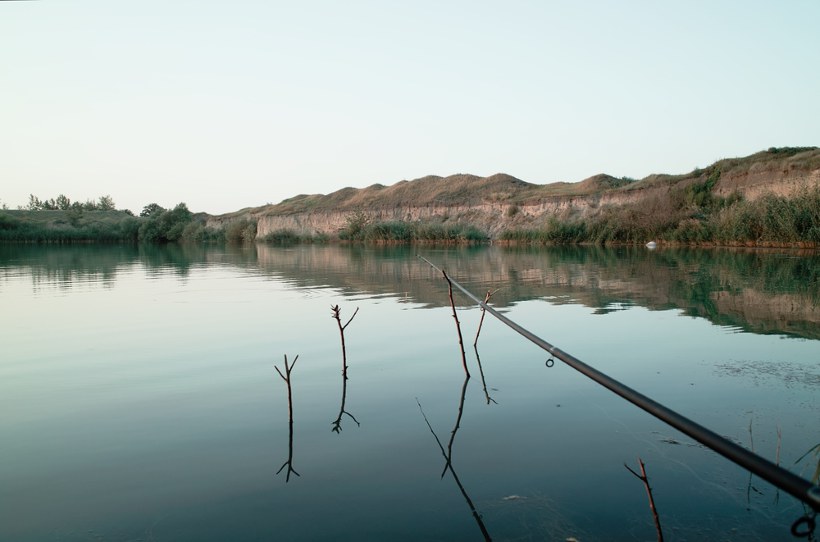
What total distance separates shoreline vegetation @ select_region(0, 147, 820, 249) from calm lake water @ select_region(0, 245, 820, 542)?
15499 millimetres

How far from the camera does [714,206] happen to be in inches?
1164

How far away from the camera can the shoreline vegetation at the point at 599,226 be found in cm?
2364

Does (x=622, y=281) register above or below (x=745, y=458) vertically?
below

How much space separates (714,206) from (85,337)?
92.4 ft

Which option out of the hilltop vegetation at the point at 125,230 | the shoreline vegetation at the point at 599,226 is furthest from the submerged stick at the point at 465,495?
the hilltop vegetation at the point at 125,230

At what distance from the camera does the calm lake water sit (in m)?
3.21

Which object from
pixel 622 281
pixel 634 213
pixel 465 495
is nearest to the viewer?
pixel 465 495

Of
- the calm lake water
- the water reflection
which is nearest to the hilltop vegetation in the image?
the water reflection

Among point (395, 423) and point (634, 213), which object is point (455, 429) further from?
point (634, 213)

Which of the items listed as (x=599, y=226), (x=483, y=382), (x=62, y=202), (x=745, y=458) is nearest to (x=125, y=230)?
(x=62, y=202)

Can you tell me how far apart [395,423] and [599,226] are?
30.2 metres

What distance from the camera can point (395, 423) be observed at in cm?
463

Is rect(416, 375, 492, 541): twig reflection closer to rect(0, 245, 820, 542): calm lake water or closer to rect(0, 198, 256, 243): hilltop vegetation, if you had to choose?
rect(0, 245, 820, 542): calm lake water

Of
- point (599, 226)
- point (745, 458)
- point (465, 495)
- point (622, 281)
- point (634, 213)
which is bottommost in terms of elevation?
point (465, 495)
